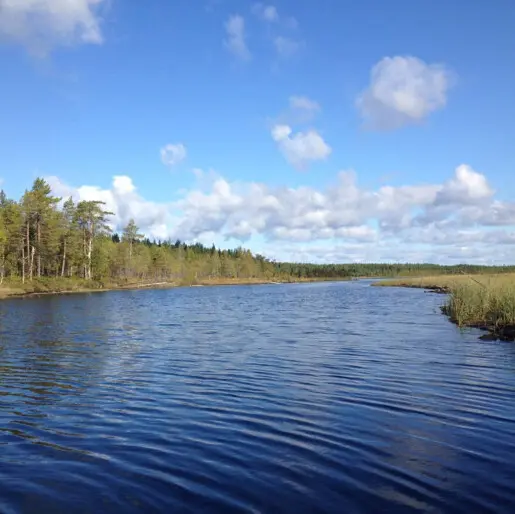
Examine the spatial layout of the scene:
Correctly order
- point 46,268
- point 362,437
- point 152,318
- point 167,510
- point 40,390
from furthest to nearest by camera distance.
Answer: point 46,268, point 152,318, point 40,390, point 362,437, point 167,510

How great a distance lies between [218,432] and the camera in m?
10.1

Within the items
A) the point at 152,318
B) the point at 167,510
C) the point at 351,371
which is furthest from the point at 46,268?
the point at 167,510

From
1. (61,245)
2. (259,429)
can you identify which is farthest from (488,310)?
(61,245)

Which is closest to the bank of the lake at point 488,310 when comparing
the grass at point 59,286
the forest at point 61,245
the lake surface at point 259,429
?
the lake surface at point 259,429

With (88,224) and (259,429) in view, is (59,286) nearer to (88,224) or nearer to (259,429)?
(88,224)

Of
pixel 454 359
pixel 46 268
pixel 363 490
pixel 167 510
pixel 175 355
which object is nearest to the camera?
pixel 167 510

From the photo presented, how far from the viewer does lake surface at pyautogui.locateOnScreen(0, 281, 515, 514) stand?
713 cm

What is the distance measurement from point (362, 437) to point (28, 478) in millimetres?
6080

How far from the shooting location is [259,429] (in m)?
10.3

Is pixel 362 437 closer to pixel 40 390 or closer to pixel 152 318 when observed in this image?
pixel 40 390

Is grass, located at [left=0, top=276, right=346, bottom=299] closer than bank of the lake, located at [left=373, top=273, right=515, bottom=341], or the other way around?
bank of the lake, located at [left=373, top=273, right=515, bottom=341]

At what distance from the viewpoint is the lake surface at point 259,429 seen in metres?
7.13

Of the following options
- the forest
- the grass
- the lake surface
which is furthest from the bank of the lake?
the grass

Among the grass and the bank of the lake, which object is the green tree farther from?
the bank of the lake
